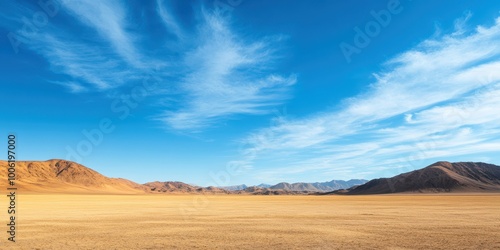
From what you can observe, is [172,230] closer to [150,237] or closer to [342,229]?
[150,237]

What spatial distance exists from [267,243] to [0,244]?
1149cm

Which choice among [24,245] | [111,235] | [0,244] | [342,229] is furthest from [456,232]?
[0,244]

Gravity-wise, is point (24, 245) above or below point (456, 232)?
above

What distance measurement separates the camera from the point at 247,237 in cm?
1686

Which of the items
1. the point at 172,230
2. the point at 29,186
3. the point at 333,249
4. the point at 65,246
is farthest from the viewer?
the point at 29,186

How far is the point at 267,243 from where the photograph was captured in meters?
15.0

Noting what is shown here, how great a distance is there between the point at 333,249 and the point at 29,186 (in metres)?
173

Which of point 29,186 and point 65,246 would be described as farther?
point 29,186

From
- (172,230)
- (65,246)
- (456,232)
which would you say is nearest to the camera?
(65,246)

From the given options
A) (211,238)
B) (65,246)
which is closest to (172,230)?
(211,238)

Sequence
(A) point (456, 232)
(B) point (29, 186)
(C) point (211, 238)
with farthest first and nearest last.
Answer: (B) point (29, 186) < (A) point (456, 232) < (C) point (211, 238)

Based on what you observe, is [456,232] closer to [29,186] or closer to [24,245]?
[24,245]

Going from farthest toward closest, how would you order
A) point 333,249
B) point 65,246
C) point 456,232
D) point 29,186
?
1. point 29,186
2. point 456,232
3. point 65,246
4. point 333,249

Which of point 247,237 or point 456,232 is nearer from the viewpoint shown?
point 247,237
